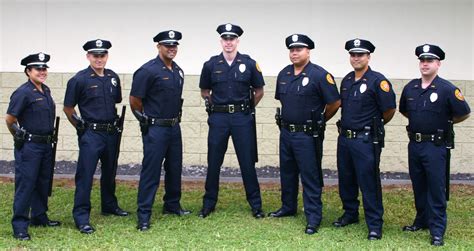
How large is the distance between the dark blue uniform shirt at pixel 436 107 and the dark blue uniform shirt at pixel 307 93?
803 mm

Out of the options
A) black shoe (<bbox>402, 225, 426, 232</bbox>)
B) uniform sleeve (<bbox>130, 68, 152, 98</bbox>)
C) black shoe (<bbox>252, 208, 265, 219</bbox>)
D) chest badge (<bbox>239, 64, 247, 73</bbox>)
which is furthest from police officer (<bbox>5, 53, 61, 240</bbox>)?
black shoe (<bbox>402, 225, 426, 232</bbox>)

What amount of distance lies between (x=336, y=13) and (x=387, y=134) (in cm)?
188

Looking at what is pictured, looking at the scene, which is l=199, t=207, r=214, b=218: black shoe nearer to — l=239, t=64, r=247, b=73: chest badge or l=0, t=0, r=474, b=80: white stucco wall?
l=239, t=64, r=247, b=73: chest badge

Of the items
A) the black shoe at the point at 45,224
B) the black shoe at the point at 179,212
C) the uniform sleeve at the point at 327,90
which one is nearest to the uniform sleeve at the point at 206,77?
the uniform sleeve at the point at 327,90

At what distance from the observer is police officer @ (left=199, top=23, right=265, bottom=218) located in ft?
21.9

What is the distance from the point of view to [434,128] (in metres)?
5.91

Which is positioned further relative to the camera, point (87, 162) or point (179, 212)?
point (179, 212)

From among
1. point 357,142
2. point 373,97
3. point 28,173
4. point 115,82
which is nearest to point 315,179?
point 357,142

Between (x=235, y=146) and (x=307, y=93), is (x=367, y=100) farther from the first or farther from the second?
(x=235, y=146)

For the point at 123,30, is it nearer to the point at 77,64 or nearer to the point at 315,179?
the point at 77,64

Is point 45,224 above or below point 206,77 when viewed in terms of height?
below

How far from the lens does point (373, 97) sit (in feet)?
19.9

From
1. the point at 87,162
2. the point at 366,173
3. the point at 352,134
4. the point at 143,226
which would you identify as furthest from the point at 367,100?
the point at 87,162

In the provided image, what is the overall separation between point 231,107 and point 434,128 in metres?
2.03
